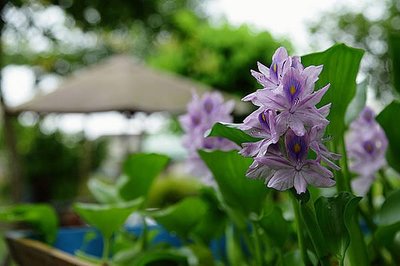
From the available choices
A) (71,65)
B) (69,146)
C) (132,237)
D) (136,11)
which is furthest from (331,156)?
(71,65)

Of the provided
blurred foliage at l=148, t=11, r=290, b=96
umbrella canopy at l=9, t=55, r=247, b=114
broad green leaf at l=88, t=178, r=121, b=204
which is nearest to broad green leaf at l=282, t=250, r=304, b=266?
broad green leaf at l=88, t=178, r=121, b=204

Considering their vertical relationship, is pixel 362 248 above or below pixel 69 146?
above

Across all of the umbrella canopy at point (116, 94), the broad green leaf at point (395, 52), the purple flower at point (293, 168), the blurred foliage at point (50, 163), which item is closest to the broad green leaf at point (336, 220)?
the purple flower at point (293, 168)

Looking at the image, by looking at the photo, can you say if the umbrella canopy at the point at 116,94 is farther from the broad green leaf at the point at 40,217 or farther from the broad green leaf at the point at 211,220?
the broad green leaf at the point at 211,220

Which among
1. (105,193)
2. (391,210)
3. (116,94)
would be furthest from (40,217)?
(116,94)

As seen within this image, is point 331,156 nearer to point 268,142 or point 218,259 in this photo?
point 268,142

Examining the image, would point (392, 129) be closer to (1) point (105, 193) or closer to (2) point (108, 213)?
(2) point (108, 213)

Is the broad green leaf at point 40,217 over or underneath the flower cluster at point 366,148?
underneath
